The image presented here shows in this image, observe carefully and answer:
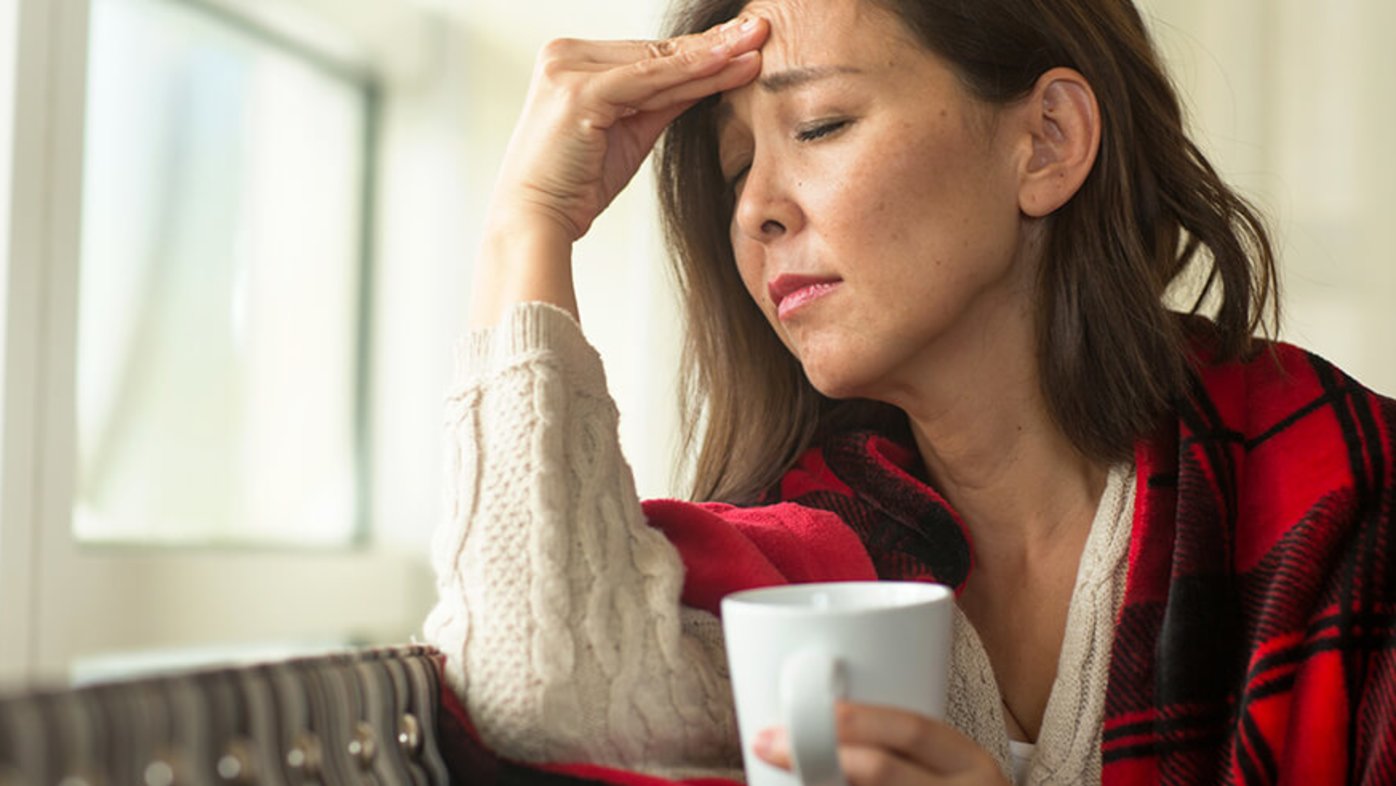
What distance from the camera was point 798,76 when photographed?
1.03 metres

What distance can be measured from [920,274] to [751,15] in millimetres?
252

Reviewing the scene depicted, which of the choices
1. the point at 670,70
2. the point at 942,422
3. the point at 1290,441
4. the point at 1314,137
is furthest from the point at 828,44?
the point at 1314,137

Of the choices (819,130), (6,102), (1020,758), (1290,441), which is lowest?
(1020,758)

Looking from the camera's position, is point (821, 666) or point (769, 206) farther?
point (769, 206)

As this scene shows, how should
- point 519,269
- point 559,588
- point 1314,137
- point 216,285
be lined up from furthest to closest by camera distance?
1. point 1314,137
2. point 216,285
3. point 519,269
4. point 559,588

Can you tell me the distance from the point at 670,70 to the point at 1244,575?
56 cm

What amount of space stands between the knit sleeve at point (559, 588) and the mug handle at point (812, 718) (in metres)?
0.17

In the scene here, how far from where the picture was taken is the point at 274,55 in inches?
84.4

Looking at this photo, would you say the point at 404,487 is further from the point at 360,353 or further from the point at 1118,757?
the point at 1118,757

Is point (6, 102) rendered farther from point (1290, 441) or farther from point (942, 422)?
point (1290, 441)

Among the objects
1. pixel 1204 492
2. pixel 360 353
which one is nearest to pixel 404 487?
pixel 360 353

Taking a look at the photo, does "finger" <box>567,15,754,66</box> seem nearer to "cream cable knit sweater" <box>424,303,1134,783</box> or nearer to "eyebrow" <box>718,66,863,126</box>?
"eyebrow" <box>718,66,863,126</box>

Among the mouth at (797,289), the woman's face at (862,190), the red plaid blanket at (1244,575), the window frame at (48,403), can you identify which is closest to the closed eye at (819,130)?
the woman's face at (862,190)

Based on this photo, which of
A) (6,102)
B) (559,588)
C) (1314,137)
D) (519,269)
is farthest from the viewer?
(1314,137)
